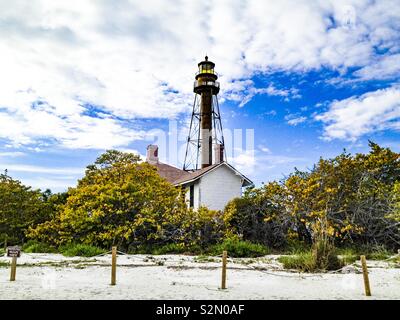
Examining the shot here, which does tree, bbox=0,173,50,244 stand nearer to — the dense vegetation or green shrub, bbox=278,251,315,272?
the dense vegetation

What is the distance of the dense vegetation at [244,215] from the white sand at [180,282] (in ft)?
13.5

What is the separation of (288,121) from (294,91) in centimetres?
161

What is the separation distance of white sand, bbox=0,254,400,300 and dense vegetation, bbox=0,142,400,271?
13.5 feet

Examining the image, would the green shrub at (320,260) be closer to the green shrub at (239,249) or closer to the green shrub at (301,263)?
the green shrub at (301,263)

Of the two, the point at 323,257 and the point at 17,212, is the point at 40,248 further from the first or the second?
the point at 323,257

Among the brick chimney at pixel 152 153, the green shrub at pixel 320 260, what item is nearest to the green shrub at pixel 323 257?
the green shrub at pixel 320 260

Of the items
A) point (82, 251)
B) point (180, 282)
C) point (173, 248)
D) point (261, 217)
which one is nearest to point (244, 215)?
point (261, 217)

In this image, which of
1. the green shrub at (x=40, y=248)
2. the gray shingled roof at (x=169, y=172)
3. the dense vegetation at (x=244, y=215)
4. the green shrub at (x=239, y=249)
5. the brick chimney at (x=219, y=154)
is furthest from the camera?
the gray shingled roof at (x=169, y=172)

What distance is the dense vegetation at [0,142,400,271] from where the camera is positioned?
16500 mm

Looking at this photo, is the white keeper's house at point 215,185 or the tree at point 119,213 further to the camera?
the white keeper's house at point 215,185

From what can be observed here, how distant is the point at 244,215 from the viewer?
61.3 ft

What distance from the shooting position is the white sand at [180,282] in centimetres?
754
